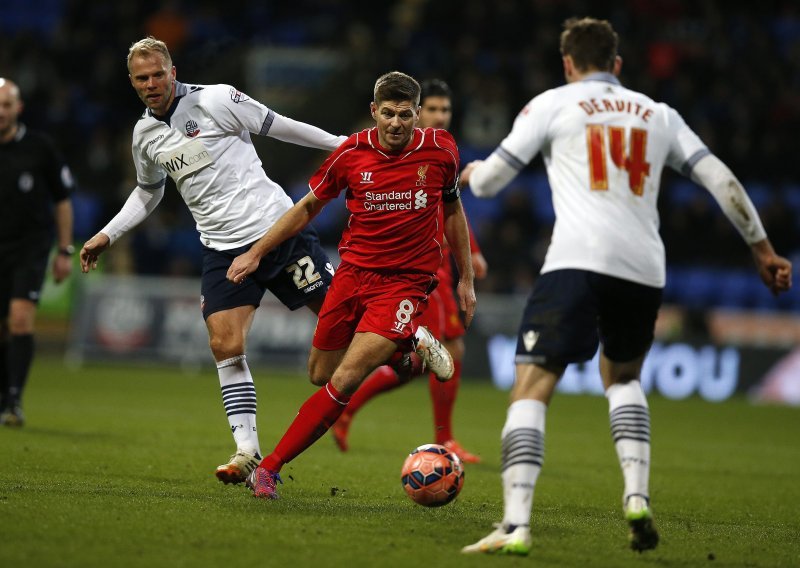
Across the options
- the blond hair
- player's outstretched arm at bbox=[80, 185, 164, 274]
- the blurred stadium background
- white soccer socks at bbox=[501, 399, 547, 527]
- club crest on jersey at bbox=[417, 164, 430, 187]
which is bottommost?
white soccer socks at bbox=[501, 399, 547, 527]

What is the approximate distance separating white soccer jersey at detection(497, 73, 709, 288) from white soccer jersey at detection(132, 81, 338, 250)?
229 cm

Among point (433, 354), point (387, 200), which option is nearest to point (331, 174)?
point (387, 200)

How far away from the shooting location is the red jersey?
6.40m

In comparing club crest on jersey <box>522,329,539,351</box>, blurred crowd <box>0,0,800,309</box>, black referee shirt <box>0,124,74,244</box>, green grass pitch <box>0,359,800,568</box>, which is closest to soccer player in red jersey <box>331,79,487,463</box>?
green grass pitch <box>0,359,800,568</box>

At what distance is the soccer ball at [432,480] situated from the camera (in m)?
6.29

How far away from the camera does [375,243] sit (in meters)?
6.53

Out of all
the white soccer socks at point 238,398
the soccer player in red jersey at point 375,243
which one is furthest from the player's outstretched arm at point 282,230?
the white soccer socks at point 238,398

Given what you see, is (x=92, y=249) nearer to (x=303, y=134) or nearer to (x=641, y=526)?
(x=303, y=134)

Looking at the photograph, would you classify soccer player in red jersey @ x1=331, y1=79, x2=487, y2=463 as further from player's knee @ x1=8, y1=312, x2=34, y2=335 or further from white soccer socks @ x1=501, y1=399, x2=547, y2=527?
white soccer socks @ x1=501, y1=399, x2=547, y2=527

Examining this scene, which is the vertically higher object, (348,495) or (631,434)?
(631,434)

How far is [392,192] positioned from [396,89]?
22.2 inches

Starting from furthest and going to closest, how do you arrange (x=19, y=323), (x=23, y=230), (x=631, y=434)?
(x=23, y=230) → (x=19, y=323) → (x=631, y=434)

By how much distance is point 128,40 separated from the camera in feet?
76.5

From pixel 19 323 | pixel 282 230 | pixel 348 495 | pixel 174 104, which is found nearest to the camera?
pixel 282 230
